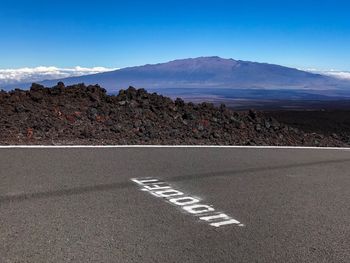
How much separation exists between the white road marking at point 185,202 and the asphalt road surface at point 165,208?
0.08m

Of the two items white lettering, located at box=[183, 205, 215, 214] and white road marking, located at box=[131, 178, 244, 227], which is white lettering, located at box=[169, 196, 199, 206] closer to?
white road marking, located at box=[131, 178, 244, 227]

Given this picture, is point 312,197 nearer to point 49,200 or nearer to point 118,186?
point 118,186

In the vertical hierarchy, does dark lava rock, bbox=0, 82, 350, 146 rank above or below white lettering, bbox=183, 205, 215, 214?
Answer: above

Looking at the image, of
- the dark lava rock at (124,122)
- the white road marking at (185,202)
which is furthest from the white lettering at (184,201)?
the dark lava rock at (124,122)

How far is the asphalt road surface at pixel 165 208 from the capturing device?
4430 millimetres

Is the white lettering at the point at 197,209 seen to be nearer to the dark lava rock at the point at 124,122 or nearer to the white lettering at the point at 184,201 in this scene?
the white lettering at the point at 184,201

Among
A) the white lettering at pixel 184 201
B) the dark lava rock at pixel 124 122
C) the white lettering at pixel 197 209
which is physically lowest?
the white lettering at pixel 197 209

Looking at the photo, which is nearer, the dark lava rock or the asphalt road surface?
the asphalt road surface

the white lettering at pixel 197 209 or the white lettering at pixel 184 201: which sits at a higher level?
the white lettering at pixel 184 201

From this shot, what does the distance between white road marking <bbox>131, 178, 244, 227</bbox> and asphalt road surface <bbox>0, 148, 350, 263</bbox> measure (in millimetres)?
79

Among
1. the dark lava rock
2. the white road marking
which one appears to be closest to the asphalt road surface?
the white road marking

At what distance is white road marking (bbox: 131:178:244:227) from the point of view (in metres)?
5.33

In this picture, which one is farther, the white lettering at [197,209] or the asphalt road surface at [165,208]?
the white lettering at [197,209]

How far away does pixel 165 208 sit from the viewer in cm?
571
